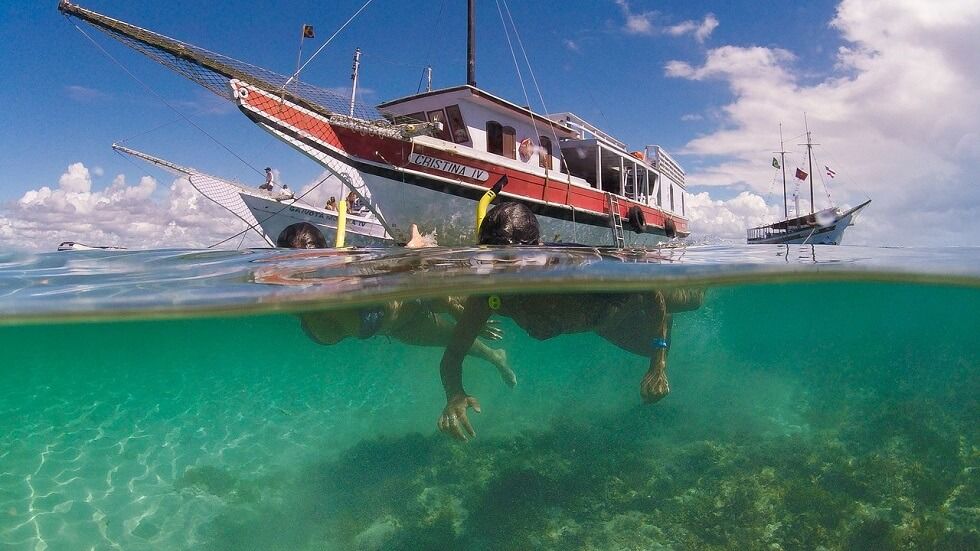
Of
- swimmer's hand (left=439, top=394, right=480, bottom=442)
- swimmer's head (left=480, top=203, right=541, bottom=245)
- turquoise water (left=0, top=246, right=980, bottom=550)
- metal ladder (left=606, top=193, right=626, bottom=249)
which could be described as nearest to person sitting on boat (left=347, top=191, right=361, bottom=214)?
turquoise water (left=0, top=246, right=980, bottom=550)

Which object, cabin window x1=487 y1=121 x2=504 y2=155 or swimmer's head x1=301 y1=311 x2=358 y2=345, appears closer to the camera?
swimmer's head x1=301 y1=311 x2=358 y2=345

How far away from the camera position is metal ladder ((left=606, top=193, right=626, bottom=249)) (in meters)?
20.2

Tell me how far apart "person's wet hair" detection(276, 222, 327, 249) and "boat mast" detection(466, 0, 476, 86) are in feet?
40.9

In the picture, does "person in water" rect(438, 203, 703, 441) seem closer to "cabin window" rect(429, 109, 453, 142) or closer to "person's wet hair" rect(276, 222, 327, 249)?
"person's wet hair" rect(276, 222, 327, 249)

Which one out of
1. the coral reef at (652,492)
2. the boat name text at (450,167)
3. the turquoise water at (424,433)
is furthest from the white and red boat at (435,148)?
the coral reef at (652,492)

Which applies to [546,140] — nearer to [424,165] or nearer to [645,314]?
[424,165]

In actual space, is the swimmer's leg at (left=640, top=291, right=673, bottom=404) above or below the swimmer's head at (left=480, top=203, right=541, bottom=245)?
below

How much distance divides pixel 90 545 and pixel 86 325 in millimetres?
4130

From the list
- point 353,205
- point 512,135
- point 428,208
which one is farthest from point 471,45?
point 353,205

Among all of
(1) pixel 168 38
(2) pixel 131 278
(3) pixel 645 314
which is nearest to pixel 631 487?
(3) pixel 645 314

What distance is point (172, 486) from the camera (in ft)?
29.1

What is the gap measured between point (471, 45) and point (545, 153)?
5.68 metres

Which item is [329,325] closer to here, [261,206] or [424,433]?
[424,433]

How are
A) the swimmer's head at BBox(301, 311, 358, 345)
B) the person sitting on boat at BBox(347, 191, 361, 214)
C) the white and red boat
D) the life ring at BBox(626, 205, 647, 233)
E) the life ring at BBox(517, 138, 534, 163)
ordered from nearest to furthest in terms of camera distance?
the swimmer's head at BBox(301, 311, 358, 345) → the white and red boat → the life ring at BBox(517, 138, 534, 163) → the life ring at BBox(626, 205, 647, 233) → the person sitting on boat at BBox(347, 191, 361, 214)
